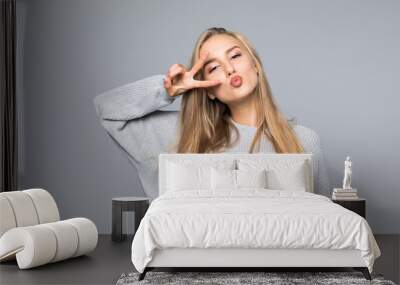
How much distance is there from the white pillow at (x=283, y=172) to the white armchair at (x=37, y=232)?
158cm

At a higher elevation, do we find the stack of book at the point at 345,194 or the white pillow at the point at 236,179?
the white pillow at the point at 236,179

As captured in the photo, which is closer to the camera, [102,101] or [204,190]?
[204,190]

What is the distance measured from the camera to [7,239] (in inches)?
206

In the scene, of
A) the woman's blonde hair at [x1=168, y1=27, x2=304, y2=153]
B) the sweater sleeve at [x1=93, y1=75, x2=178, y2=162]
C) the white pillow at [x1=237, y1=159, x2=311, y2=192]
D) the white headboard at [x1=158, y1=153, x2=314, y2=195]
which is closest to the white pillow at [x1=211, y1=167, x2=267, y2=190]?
the white pillow at [x1=237, y1=159, x2=311, y2=192]

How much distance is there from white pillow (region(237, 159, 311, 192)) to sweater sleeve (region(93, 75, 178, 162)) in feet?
2.84

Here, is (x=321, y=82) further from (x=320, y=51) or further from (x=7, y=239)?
(x=7, y=239)

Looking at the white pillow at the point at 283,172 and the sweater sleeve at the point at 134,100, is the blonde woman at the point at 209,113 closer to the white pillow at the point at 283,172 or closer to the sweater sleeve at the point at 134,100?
the sweater sleeve at the point at 134,100

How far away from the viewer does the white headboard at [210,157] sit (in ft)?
21.5

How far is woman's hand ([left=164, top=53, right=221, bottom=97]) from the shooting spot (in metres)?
6.75

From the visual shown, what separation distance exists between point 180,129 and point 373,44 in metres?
2.10

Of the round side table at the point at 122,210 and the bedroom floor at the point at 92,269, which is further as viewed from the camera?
the round side table at the point at 122,210

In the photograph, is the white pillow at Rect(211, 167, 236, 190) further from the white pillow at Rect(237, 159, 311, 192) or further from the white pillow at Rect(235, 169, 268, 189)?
the white pillow at Rect(237, 159, 311, 192)

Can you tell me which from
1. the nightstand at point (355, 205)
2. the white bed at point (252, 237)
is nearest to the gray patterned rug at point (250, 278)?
the white bed at point (252, 237)

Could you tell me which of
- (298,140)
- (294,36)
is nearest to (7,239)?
(298,140)
